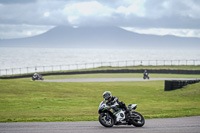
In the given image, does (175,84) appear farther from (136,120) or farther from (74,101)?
(136,120)

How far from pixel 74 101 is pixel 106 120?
50.9ft

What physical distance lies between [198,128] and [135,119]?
8.16ft

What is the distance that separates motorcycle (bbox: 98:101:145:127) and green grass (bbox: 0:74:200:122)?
3.56 metres

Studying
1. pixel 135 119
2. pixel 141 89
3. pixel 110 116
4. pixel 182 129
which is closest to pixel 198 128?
pixel 182 129

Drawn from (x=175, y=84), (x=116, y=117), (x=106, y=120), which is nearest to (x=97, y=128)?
(x=106, y=120)

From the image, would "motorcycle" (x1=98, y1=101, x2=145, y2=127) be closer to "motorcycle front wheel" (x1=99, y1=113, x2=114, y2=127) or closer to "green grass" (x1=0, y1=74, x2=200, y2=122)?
"motorcycle front wheel" (x1=99, y1=113, x2=114, y2=127)

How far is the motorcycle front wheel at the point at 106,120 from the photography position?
15812 millimetres

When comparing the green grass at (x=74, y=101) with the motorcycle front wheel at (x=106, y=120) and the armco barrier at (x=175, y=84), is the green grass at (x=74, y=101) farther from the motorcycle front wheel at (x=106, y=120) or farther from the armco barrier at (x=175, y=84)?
the motorcycle front wheel at (x=106, y=120)

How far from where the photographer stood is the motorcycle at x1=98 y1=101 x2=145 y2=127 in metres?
15.7

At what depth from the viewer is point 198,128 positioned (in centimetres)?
1544

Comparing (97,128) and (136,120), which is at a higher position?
(136,120)

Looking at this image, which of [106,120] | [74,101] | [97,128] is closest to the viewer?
[97,128]

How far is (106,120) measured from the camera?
1591 cm

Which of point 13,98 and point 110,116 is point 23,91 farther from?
point 110,116
